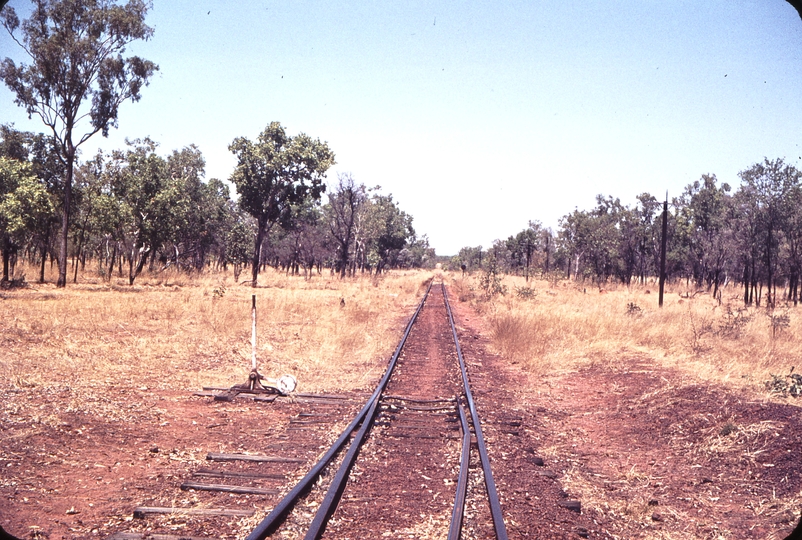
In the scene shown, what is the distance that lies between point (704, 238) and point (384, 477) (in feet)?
185

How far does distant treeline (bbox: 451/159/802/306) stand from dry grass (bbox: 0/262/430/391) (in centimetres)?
1810

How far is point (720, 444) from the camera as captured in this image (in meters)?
6.90

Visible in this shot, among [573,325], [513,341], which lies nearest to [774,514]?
[513,341]

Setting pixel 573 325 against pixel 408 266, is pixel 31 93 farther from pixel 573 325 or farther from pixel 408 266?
pixel 408 266

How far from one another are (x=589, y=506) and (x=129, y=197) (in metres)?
33.4

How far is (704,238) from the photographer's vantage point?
5372cm


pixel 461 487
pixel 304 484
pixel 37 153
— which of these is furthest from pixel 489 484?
pixel 37 153

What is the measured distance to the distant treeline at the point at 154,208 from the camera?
26219mm

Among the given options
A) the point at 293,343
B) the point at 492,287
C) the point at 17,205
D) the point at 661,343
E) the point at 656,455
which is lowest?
the point at 656,455

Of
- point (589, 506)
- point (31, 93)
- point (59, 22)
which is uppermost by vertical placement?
point (59, 22)

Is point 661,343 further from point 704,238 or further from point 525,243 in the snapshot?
point 525,243

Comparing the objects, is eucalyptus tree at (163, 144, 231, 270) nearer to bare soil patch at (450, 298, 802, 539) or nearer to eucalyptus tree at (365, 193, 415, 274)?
eucalyptus tree at (365, 193, 415, 274)

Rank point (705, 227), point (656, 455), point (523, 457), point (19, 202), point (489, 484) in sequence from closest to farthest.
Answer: point (489, 484) < point (523, 457) < point (656, 455) < point (19, 202) < point (705, 227)

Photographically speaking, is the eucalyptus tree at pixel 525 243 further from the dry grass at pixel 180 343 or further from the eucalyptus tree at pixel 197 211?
the dry grass at pixel 180 343
